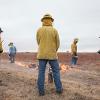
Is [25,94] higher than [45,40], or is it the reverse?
[45,40]

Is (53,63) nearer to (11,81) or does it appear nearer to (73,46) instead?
(11,81)

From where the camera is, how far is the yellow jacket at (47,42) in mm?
11312

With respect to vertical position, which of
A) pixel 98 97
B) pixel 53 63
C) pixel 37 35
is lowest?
pixel 98 97

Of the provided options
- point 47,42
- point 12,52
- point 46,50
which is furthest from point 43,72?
point 12,52

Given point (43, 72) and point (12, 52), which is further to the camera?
point (12, 52)

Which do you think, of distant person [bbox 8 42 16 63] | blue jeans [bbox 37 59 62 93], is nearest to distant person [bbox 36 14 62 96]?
blue jeans [bbox 37 59 62 93]

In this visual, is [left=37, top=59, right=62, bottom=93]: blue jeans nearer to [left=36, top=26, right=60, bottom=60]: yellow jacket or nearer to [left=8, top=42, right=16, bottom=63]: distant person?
[left=36, top=26, right=60, bottom=60]: yellow jacket

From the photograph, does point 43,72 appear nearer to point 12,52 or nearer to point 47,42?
point 47,42

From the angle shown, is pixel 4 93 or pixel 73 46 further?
pixel 73 46

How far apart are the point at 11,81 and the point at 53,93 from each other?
204 cm

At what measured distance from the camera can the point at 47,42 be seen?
11.4 metres

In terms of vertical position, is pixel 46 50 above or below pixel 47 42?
below

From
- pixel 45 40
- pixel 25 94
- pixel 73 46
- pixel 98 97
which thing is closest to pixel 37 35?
pixel 45 40

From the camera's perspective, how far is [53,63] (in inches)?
449
